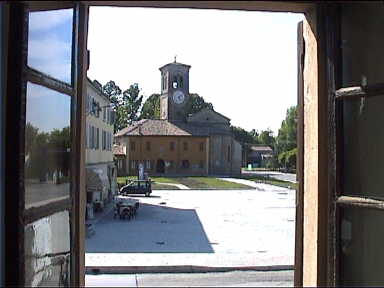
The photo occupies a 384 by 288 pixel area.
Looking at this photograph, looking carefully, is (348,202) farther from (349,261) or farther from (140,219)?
(140,219)

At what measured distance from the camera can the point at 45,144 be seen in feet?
12.7

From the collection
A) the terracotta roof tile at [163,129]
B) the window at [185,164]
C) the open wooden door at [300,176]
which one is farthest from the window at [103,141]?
the window at [185,164]

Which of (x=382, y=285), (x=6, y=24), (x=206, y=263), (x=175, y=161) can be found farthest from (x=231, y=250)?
(x=175, y=161)

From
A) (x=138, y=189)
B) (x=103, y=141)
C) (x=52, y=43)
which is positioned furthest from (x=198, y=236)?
(x=138, y=189)

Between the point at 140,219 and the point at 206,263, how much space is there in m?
13.9

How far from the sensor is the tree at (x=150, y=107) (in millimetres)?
103694

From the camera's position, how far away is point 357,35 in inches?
158

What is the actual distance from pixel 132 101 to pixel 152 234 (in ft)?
286

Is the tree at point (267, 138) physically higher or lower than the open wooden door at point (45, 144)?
higher

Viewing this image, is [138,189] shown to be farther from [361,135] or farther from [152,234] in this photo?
[361,135]

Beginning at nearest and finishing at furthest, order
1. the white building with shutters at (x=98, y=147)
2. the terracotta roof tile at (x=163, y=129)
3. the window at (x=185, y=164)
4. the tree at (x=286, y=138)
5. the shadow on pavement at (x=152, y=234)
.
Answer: the shadow on pavement at (x=152, y=234), the white building with shutters at (x=98, y=147), the terracotta roof tile at (x=163, y=129), the window at (x=185, y=164), the tree at (x=286, y=138)

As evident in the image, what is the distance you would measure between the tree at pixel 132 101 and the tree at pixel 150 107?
1.39 m

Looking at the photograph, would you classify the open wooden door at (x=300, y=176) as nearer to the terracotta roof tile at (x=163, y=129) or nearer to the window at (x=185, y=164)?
the terracotta roof tile at (x=163, y=129)

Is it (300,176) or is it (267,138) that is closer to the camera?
(300,176)
